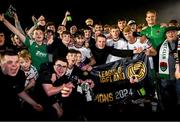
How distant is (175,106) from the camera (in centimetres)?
612

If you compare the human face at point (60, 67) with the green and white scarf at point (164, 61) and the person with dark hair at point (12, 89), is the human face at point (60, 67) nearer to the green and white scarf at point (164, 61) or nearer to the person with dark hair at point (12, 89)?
the person with dark hair at point (12, 89)

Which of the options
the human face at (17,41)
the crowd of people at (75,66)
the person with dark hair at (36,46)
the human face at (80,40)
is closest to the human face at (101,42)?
the crowd of people at (75,66)

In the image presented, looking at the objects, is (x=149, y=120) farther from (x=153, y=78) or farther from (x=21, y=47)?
(x=21, y=47)

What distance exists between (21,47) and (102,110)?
1.92 meters

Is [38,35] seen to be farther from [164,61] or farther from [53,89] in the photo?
[164,61]

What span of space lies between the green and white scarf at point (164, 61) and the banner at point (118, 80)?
0.93 ft

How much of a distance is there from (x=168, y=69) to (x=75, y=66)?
1709 millimetres

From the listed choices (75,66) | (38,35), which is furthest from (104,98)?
(38,35)

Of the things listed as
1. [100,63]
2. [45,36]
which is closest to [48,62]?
[45,36]

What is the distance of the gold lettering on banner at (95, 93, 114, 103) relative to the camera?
239 inches

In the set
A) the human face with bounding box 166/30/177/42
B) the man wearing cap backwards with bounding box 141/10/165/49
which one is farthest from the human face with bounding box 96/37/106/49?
the human face with bounding box 166/30/177/42

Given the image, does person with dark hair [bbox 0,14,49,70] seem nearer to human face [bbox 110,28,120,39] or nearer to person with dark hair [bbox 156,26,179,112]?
human face [bbox 110,28,120,39]

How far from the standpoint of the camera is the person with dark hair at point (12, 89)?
5023 mm

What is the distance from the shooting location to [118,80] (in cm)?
618
